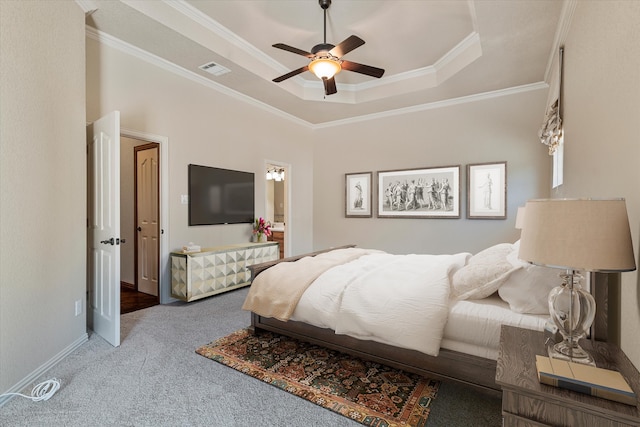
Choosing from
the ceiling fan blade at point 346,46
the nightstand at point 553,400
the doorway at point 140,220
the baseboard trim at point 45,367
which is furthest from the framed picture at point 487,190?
the baseboard trim at point 45,367

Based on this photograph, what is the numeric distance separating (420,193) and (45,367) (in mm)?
4968

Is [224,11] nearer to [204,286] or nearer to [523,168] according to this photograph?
[204,286]

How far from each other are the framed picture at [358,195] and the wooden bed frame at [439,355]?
3516 millimetres

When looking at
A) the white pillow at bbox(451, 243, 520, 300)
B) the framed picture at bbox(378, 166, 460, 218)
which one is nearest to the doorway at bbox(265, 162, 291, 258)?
the framed picture at bbox(378, 166, 460, 218)

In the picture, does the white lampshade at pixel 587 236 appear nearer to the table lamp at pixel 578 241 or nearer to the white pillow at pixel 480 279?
the table lamp at pixel 578 241

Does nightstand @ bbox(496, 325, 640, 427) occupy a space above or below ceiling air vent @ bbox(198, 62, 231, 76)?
below

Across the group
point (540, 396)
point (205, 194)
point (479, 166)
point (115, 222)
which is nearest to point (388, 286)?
point (540, 396)

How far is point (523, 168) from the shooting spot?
4469 millimetres

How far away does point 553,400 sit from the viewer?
1.00 metres

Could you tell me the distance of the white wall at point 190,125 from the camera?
334cm

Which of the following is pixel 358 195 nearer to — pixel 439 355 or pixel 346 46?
pixel 346 46

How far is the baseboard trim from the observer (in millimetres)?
1972

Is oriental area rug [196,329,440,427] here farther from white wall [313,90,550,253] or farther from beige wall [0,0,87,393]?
white wall [313,90,550,253]

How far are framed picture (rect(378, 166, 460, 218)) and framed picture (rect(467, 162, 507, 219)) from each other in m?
0.19
